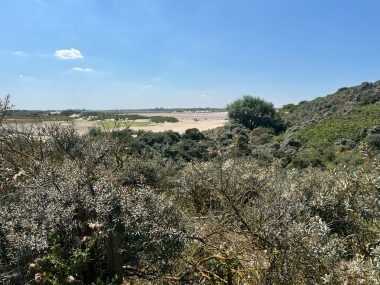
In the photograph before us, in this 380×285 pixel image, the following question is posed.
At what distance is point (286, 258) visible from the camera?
4156 mm

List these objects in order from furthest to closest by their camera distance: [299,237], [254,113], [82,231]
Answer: [254,113] < [82,231] < [299,237]

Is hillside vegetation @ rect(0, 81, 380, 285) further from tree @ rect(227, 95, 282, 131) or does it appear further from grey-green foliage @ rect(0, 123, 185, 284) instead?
tree @ rect(227, 95, 282, 131)

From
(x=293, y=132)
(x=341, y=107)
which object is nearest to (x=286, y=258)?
(x=293, y=132)

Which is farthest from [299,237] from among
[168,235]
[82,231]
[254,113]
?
[254,113]

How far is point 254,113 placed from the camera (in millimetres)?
47531

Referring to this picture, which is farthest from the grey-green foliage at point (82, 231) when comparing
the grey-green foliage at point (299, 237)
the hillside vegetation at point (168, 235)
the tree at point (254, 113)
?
the tree at point (254, 113)

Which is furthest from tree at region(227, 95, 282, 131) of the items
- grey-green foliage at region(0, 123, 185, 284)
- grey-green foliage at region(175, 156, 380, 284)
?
grey-green foliage at region(0, 123, 185, 284)

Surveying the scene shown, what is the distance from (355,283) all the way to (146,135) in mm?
29333

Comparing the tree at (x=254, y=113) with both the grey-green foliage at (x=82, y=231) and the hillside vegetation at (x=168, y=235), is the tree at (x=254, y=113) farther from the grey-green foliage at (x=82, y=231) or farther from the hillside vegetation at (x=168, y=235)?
the grey-green foliage at (x=82, y=231)

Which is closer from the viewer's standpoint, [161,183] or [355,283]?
[355,283]

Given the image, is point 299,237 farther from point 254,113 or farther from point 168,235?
point 254,113

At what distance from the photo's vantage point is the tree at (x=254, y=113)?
46188mm

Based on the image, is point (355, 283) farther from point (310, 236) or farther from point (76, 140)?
point (76, 140)

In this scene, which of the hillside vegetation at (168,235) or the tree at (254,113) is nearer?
the hillside vegetation at (168,235)
